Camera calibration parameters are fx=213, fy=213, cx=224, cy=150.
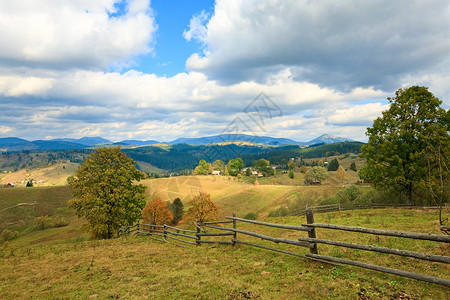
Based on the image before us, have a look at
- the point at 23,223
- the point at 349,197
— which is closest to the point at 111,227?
the point at 349,197

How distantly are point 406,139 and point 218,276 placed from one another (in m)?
21.6

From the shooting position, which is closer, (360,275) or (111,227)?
(360,275)

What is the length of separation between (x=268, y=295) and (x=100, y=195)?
21749 millimetres

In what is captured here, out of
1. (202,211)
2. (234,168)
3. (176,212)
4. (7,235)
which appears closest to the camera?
(202,211)

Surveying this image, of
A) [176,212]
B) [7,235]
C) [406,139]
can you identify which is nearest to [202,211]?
[176,212]

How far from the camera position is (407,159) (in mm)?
20281

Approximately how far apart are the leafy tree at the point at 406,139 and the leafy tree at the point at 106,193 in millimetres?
Answer: 26136

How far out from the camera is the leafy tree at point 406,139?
18844 millimetres

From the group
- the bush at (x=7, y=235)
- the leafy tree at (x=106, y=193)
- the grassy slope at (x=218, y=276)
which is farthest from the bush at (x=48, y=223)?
the grassy slope at (x=218, y=276)

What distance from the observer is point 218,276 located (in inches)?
307

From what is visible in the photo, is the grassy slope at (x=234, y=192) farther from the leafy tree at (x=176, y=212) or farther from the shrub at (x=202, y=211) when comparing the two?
the shrub at (x=202, y=211)

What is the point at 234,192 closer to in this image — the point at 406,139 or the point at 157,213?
the point at 157,213

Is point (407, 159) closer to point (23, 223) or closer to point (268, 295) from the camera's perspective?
point (268, 295)

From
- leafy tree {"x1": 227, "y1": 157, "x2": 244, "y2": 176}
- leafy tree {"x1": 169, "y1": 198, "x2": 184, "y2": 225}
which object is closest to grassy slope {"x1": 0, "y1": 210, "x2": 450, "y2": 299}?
leafy tree {"x1": 169, "y1": 198, "x2": 184, "y2": 225}
